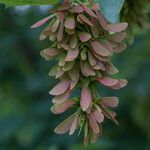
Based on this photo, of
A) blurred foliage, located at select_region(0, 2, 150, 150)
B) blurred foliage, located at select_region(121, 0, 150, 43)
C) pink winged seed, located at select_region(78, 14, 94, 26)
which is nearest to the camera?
pink winged seed, located at select_region(78, 14, 94, 26)

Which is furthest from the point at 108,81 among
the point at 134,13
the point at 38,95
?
the point at 38,95

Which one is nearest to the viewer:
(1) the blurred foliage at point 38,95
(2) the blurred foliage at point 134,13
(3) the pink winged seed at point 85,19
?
(3) the pink winged seed at point 85,19

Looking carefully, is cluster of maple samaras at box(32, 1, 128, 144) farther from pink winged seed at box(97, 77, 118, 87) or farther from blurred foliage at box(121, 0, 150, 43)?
blurred foliage at box(121, 0, 150, 43)

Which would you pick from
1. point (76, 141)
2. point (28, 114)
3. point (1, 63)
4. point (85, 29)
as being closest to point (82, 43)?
point (85, 29)

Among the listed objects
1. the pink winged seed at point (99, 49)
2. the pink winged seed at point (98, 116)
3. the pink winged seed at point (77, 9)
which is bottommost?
the pink winged seed at point (98, 116)

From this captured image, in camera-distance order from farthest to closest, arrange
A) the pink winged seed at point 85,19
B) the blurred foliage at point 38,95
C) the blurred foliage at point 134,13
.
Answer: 1. the blurred foliage at point 38,95
2. the blurred foliage at point 134,13
3. the pink winged seed at point 85,19

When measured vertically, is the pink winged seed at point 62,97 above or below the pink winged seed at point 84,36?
below

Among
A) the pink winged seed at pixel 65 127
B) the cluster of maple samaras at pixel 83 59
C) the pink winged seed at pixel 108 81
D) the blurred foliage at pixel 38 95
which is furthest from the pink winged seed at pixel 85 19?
the blurred foliage at pixel 38 95

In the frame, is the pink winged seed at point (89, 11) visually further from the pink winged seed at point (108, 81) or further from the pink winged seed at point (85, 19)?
the pink winged seed at point (108, 81)

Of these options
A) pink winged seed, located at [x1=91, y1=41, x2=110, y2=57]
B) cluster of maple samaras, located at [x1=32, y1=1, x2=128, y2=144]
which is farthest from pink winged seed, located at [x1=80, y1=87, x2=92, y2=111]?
pink winged seed, located at [x1=91, y1=41, x2=110, y2=57]
